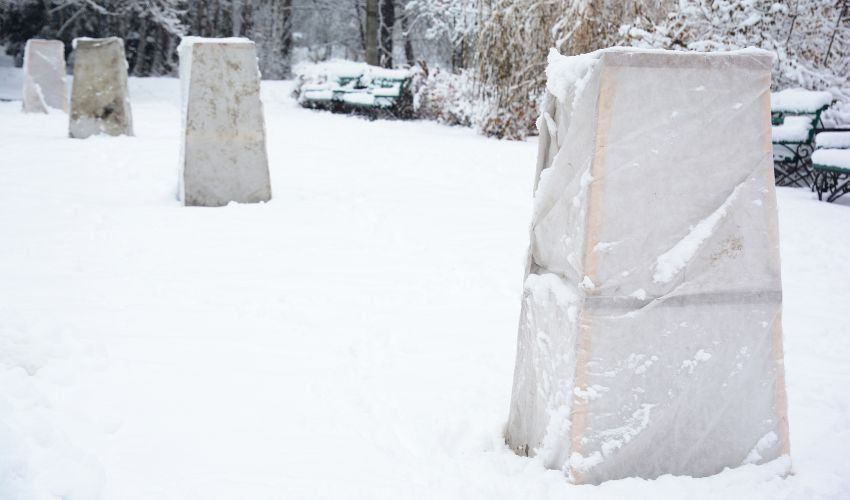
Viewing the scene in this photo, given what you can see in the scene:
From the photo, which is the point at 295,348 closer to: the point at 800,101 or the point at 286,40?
the point at 800,101

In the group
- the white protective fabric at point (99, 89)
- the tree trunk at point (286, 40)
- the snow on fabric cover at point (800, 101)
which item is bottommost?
the tree trunk at point (286, 40)

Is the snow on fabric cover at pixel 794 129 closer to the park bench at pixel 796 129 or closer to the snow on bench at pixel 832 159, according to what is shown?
the park bench at pixel 796 129

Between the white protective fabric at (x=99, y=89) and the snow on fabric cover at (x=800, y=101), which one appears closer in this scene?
the snow on fabric cover at (x=800, y=101)

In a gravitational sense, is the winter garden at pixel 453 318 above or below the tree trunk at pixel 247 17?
above

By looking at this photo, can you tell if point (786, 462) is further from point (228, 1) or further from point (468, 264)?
point (228, 1)

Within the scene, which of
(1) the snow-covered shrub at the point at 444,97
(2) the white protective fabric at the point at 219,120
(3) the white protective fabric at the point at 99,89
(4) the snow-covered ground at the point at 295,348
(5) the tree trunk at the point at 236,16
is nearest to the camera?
(4) the snow-covered ground at the point at 295,348

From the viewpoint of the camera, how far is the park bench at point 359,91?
1609 cm

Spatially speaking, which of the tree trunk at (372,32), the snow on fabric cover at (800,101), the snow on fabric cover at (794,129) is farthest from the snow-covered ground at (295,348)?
the tree trunk at (372,32)

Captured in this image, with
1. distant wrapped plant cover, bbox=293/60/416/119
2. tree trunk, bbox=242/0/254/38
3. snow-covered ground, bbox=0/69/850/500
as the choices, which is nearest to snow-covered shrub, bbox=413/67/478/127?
distant wrapped plant cover, bbox=293/60/416/119

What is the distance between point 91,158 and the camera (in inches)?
342

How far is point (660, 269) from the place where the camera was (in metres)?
2.09

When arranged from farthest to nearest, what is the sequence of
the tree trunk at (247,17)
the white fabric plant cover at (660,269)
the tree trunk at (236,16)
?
the tree trunk at (236,16), the tree trunk at (247,17), the white fabric plant cover at (660,269)

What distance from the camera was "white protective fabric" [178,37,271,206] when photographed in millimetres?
6137

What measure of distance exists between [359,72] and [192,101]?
1209 cm
